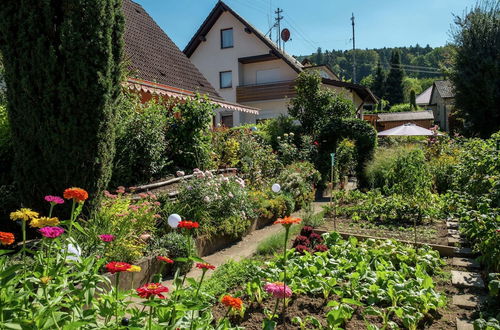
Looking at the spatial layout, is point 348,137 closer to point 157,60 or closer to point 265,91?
point 157,60

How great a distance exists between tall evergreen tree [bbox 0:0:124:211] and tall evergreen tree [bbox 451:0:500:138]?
15668 mm

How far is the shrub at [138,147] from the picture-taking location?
705 centimetres

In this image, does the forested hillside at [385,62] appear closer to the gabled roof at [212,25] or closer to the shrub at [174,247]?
the gabled roof at [212,25]

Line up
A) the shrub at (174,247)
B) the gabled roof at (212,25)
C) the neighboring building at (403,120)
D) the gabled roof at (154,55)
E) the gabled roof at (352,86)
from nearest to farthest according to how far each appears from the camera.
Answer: the shrub at (174,247)
the gabled roof at (154,55)
the gabled roof at (352,86)
the gabled roof at (212,25)
the neighboring building at (403,120)

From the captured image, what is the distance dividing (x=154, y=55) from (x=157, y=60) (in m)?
0.28

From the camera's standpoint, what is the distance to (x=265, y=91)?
24328 millimetres

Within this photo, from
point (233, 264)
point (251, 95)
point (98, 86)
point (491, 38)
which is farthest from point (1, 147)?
point (251, 95)

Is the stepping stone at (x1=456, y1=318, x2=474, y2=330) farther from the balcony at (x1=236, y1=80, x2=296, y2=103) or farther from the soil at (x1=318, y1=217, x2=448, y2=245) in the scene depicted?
the balcony at (x1=236, y1=80, x2=296, y2=103)

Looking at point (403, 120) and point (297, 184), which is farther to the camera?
point (403, 120)

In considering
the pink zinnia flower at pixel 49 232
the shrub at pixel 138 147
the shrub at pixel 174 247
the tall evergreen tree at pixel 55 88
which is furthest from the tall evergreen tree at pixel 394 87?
the pink zinnia flower at pixel 49 232

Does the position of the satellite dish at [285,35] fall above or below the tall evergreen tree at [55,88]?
above

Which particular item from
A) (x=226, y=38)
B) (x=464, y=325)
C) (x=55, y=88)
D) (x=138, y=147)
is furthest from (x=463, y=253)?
(x=226, y=38)

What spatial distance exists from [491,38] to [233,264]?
54.7ft

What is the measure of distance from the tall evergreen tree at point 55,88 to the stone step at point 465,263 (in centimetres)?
465
